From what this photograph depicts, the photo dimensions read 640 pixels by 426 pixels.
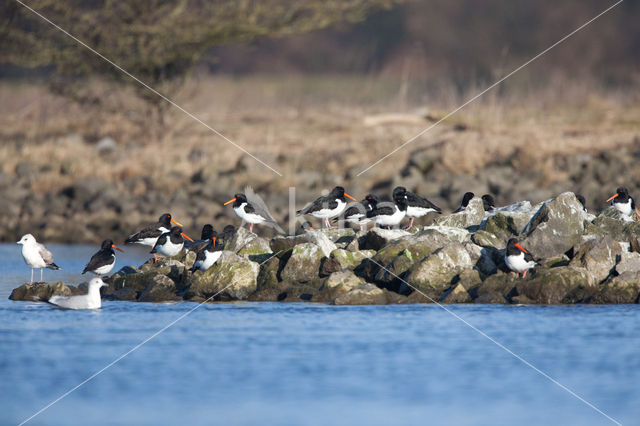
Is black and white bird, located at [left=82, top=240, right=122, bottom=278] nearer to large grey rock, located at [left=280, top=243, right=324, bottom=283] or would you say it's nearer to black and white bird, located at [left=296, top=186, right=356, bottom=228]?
large grey rock, located at [left=280, top=243, right=324, bottom=283]

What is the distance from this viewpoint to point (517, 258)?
576 inches

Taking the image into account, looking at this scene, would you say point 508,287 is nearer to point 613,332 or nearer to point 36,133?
point 613,332

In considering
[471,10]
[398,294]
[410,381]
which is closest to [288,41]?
[471,10]

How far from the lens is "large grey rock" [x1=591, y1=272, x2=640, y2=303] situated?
47.7ft

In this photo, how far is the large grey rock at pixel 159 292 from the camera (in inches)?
609

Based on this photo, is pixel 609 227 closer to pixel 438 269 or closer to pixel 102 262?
pixel 438 269

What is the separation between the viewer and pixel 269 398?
10.2 m

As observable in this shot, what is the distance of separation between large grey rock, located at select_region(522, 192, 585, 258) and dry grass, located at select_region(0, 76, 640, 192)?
1241 centimetres

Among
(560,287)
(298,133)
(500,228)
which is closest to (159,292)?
(500,228)

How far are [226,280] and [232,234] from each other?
76.7 inches

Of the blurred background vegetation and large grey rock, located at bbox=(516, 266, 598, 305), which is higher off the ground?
the blurred background vegetation

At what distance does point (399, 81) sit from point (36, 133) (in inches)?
865

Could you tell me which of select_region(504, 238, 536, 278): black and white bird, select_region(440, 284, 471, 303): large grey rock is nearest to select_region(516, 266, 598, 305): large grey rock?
select_region(504, 238, 536, 278): black and white bird

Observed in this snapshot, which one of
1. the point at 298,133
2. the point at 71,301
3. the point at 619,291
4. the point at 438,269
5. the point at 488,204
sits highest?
the point at 298,133
